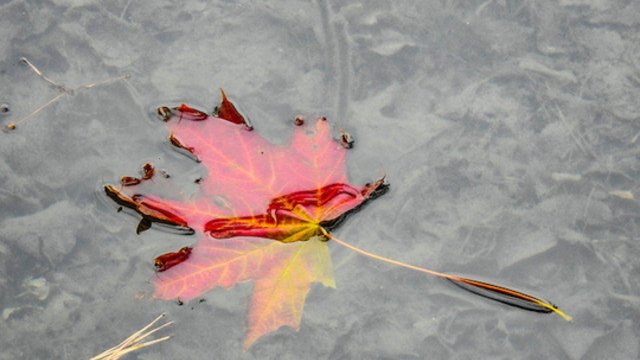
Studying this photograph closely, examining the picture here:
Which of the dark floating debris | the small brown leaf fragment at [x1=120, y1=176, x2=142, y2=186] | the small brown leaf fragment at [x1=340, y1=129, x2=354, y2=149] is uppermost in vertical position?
the small brown leaf fragment at [x1=340, y1=129, x2=354, y2=149]

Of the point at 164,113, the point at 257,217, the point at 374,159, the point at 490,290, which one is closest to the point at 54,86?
the point at 164,113

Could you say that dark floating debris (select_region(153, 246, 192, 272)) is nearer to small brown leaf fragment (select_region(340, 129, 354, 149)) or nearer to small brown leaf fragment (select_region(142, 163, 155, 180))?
small brown leaf fragment (select_region(142, 163, 155, 180))

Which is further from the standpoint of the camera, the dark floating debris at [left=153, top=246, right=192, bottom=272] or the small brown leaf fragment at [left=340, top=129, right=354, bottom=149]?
the small brown leaf fragment at [left=340, top=129, right=354, bottom=149]

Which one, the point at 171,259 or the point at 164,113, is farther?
the point at 164,113

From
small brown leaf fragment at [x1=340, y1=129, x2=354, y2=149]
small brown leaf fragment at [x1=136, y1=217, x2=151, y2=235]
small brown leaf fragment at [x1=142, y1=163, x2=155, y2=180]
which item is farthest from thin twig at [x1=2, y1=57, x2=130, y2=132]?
small brown leaf fragment at [x1=340, y1=129, x2=354, y2=149]

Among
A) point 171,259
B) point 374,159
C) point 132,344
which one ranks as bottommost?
point 132,344

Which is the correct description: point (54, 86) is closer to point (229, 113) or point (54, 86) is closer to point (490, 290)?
point (229, 113)
